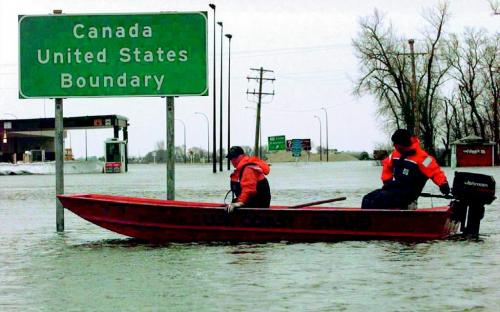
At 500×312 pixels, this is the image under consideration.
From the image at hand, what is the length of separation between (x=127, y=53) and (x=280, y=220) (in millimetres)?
3988

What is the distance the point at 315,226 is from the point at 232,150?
157cm

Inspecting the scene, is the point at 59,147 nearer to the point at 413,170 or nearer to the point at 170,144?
the point at 170,144

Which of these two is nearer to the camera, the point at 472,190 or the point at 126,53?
the point at 472,190

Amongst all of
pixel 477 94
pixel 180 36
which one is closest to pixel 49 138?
pixel 477 94

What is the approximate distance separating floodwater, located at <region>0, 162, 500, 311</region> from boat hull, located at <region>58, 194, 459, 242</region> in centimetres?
24

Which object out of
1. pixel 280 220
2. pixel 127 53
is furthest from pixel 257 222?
pixel 127 53

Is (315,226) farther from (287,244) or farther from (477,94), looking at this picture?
(477,94)

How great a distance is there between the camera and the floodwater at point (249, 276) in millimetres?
7668

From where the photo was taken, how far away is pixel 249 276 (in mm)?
9453

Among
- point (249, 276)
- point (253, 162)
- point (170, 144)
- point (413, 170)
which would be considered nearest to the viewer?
point (249, 276)

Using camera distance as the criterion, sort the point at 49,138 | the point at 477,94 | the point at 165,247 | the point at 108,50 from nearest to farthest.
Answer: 1. the point at 165,247
2. the point at 108,50
3. the point at 477,94
4. the point at 49,138

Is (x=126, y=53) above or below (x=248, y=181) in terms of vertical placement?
above

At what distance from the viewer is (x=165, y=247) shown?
12516 millimetres

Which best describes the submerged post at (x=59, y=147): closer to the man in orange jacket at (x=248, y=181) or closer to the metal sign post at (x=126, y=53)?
the metal sign post at (x=126, y=53)
